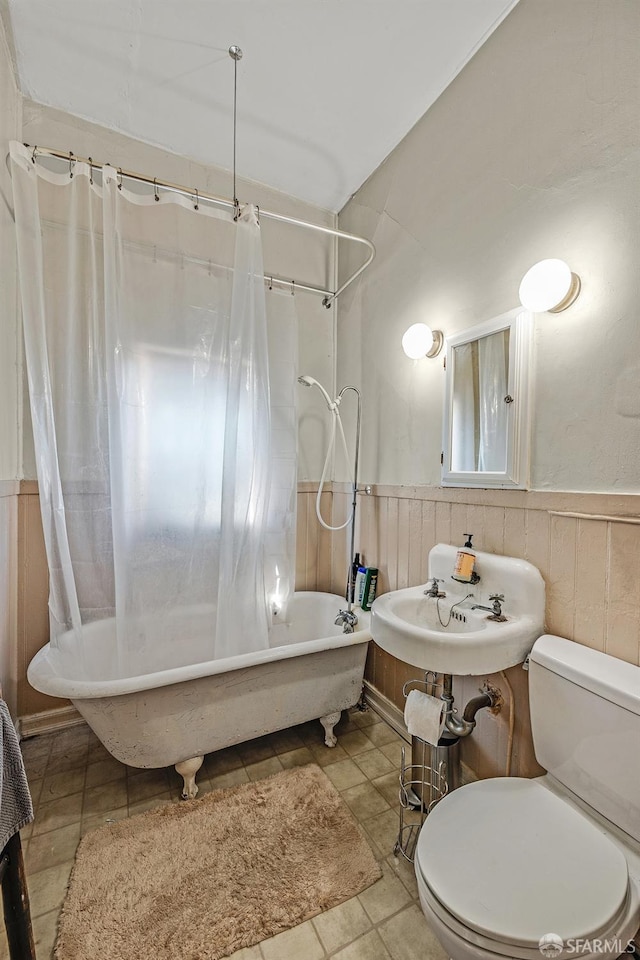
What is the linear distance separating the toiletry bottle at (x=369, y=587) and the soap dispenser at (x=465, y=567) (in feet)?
2.09

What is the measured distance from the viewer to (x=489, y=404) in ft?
4.94

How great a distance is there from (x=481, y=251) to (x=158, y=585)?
1.86m

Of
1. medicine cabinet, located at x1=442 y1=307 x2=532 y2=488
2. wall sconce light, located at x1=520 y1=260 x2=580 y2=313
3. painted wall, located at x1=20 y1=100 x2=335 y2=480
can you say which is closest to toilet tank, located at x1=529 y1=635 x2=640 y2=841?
medicine cabinet, located at x1=442 y1=307 x2=532 y2=488

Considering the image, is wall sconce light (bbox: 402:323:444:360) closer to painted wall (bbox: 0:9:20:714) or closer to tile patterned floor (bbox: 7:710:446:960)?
painted wall (bbox: 0:9:20:714)

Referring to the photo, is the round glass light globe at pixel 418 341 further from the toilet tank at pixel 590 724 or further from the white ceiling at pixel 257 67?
the toilet tank at pixel 590 724

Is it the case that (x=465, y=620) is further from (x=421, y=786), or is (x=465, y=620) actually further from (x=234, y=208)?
(x=234, y=208)

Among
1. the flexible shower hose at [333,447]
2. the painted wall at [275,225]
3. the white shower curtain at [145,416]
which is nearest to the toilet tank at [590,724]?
the white shower curtain at [145,416]

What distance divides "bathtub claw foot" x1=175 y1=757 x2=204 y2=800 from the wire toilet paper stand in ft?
2.49

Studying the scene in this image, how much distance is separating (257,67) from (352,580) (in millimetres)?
2330

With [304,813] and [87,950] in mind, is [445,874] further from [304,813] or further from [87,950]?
[87,950]

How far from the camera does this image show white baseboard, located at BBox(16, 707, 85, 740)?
1872 millimetres

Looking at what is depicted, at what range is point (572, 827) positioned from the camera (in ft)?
3.14

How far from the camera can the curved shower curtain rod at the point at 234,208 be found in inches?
60.1

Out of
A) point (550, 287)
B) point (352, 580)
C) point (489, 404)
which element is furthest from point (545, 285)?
point (352, 580)
